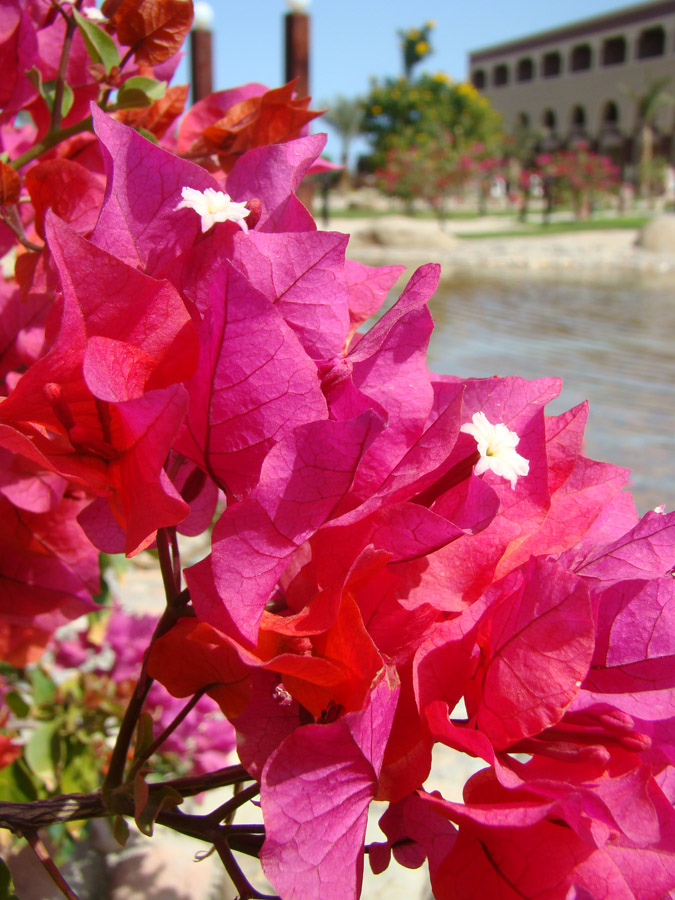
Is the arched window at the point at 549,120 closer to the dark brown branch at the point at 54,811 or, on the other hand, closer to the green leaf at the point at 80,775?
the green leaf at the point at 80,775

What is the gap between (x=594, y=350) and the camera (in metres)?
5.19

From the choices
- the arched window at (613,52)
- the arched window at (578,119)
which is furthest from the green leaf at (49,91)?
the arched window at (578,119)

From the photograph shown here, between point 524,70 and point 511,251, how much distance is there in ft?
74.4

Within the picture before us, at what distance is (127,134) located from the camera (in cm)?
31

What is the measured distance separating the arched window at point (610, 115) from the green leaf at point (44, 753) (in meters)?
30.6

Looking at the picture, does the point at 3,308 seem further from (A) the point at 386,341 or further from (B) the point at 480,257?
(B) the point at 480,257

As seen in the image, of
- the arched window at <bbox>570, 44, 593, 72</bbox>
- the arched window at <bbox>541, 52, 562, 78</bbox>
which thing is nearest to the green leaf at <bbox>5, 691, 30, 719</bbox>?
the arched window at <bbox>570, 44, 593, 72</bbox>

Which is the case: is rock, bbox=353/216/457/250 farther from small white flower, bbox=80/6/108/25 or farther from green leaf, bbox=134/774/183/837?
green leaf, bbox=134/774/183/837

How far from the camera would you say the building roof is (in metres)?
26.0

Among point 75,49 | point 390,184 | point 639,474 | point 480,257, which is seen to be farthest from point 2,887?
point 390,184

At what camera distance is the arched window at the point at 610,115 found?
92.0 ft

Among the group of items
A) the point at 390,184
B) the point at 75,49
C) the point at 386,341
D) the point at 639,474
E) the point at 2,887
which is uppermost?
the point at 390,184

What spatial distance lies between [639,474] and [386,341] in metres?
2.75

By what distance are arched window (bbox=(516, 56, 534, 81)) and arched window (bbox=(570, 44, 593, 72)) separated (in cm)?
197
